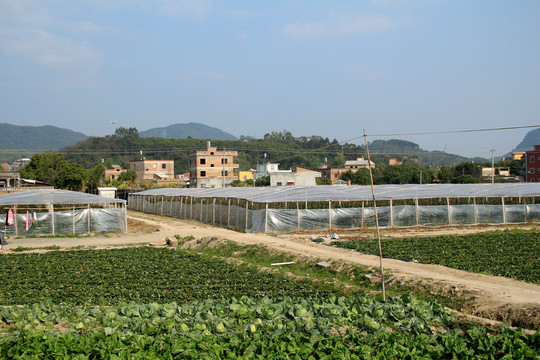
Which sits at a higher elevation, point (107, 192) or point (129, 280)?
point (107, 192)

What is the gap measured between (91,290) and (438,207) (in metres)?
23.0

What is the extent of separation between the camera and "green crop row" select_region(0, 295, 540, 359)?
8016 millimetres

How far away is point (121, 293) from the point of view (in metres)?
13.9

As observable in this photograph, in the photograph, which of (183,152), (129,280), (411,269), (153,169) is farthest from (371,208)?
(183,152)

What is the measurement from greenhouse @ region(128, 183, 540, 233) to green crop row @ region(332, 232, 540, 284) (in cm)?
539

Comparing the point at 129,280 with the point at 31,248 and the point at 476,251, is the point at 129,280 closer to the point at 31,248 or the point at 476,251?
the point at 31,248

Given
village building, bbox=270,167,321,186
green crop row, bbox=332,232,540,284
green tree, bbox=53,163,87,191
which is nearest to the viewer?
green crop row, bbox=332,232,540,284

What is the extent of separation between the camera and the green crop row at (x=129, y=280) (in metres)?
13.5

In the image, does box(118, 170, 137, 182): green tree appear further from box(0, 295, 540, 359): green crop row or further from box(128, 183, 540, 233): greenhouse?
box(0, 295, 540, 359): green crop row

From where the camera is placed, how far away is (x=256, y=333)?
859 centimetres

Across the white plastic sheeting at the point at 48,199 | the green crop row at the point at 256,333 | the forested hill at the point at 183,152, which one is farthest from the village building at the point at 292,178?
the forested hill at the point at 183,152

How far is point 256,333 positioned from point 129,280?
8352 mm

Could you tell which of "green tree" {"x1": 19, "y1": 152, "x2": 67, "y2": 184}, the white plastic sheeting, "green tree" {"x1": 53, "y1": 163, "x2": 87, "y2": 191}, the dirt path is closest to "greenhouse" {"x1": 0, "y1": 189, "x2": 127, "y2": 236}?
the white plastic sheeting

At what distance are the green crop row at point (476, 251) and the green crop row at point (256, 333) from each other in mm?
6816
